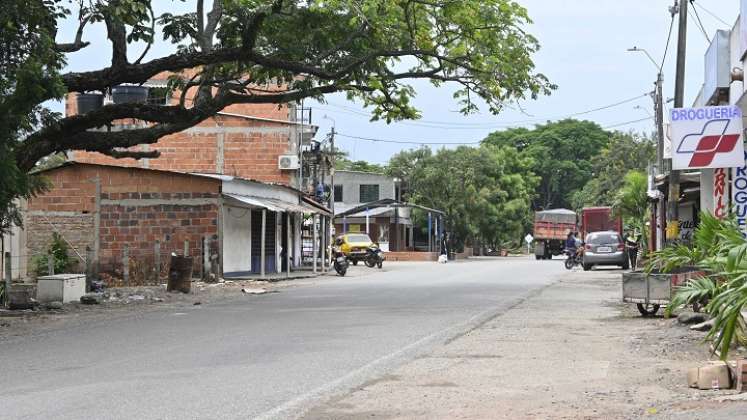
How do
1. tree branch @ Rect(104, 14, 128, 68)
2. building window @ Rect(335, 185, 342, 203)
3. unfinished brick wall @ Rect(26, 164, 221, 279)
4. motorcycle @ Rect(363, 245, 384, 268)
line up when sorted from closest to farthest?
tree branch @ Rect(104, 14, 128, 68) → unfinished brick wall @ Rect(26, 164, 221, 279) → motorcycle @ Rect(363, 245, 384, 268) → building window @ Rect(335, 185, 342, 203)

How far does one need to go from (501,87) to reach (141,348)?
13.9 metres

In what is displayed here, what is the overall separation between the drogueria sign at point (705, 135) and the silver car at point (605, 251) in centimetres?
2543

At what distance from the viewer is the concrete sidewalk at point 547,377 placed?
8289 mm

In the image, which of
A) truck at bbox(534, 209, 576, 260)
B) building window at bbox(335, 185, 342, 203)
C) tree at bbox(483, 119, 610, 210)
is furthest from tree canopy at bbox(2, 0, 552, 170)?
tree at bbox(483, 119, 610, 210)

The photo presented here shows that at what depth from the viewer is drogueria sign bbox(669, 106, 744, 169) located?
52.9 ft

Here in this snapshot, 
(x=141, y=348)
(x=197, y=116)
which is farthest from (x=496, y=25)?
(x=141, y=348)

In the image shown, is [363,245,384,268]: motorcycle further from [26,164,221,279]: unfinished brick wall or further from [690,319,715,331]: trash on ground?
[690,319,715,331]: trash on ground

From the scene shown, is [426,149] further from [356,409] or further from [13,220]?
[356,409]

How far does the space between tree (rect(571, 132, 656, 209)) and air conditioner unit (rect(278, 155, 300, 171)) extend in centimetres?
3423

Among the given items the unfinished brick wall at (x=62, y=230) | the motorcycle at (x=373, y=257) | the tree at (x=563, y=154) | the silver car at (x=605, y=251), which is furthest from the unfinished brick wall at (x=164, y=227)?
the tree at (x=563, y=154)

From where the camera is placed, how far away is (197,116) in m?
22.8

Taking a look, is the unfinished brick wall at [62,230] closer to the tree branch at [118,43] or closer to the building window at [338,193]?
the tree branch at [118,43]

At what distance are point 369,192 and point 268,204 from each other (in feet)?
138

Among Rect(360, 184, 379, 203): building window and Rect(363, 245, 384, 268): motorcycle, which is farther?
Rect(360, 184, 379, 203): building window
